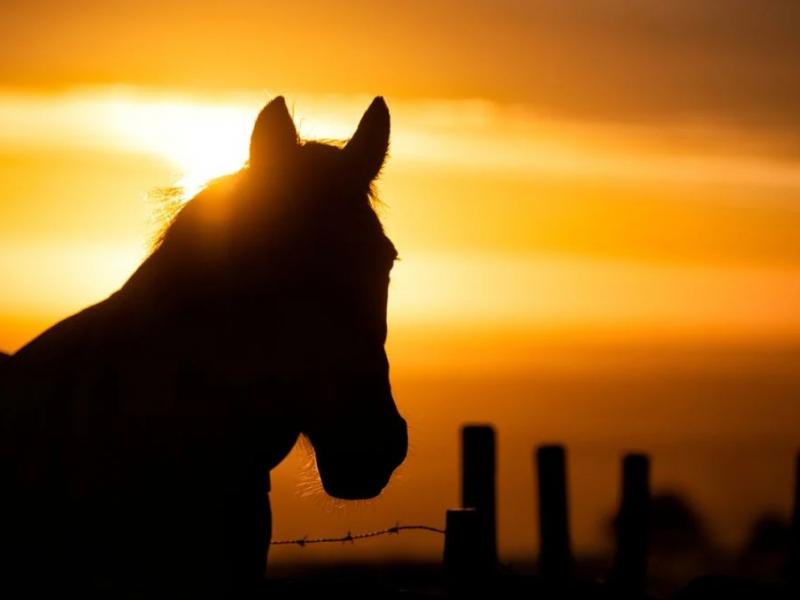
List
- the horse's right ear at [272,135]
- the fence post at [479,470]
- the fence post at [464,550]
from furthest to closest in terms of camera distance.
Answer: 1. the fence post at [479,470]
2. the fence post at [464,550]
3. the horse's right ear at [272,135]

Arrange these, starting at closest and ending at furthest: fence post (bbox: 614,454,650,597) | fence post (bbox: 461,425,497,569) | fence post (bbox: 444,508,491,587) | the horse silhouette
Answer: the horse silhouette < fence post (bbox: 444,508,491,587) < fence post (bbox: 461,425,497,569) < fence post (bbox: 614,454,650,597)

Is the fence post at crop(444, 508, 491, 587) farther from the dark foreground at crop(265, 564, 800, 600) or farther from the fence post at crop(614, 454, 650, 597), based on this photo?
the fence post at crop(614, 454, 650, 597)

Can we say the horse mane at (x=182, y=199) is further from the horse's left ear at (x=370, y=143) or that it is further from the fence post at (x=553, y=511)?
the fence post at (x=553, y=511)

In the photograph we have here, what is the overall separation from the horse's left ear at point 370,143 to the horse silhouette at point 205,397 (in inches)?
7.2

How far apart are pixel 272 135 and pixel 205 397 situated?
0.72 meters

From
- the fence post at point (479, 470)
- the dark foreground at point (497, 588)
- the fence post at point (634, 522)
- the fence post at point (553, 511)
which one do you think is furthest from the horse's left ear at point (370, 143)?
the fence post at point (634, 522)

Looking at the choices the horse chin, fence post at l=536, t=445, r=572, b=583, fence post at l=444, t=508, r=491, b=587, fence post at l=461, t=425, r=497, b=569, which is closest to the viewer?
the horse chin

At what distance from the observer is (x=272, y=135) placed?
3.86 metres

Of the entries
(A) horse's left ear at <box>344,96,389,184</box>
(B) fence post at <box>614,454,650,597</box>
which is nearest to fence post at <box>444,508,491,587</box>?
(A) horse's left ear at <box>344,96,389,184</box>

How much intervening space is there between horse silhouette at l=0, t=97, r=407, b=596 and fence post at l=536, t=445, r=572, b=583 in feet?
17.7

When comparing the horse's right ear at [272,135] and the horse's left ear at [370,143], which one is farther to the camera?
the horse's left ear at [370,143]

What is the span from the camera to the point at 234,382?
3.72m

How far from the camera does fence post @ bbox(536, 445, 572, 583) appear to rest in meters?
9.28

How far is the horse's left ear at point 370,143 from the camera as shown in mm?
4191
